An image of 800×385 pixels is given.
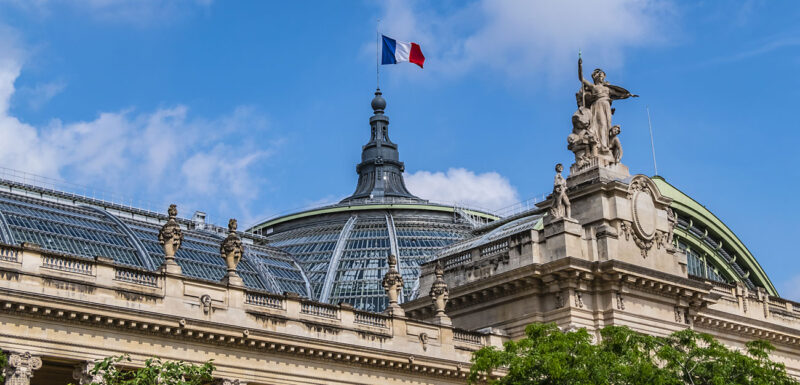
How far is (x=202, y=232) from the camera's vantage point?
80.5m

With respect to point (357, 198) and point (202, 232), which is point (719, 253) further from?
point (202, 232)

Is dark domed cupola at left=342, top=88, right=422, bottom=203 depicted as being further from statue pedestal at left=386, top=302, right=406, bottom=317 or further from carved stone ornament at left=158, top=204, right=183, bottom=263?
carved stone ornament at left=158, top=204, right=183, bottom=263

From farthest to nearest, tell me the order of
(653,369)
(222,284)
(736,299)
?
(736,299) < (222,284) < (653,369)

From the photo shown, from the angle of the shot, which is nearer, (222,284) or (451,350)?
(222,284)

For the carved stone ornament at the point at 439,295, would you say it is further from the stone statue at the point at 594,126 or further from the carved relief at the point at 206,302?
the carved relief at the point at 206,302

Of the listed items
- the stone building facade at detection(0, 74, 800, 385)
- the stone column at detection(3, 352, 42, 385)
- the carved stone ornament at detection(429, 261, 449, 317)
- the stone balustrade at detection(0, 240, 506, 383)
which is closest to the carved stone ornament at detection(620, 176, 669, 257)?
the stone building facade at detection(0, 74, 800, 385)

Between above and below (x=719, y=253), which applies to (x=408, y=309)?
below

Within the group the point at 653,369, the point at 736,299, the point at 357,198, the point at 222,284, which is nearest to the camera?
the point at 653,369

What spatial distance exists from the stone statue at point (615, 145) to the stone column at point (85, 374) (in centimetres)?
3071

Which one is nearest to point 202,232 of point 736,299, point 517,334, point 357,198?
point 357,198

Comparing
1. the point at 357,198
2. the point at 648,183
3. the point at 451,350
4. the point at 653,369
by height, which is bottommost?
the point at 653,369

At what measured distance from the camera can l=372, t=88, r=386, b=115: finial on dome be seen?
343 ft

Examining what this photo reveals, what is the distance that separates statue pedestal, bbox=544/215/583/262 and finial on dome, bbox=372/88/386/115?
48683 mm

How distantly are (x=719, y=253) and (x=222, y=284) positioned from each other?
50.9m
